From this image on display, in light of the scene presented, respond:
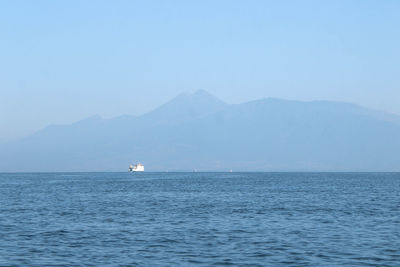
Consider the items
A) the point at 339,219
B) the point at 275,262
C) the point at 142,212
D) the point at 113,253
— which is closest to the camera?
the point at 275,262

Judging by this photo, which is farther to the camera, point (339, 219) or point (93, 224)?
point (339, 219)

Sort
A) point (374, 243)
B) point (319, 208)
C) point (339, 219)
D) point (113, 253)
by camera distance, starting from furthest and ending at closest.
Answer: point (319, 208), point (339, 219), point (374, 243), point (113, 253)

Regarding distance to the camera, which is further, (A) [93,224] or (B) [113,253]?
(A) [93,224]

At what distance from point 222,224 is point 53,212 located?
802 inches

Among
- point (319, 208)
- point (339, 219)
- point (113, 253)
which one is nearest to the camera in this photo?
point (113, 253)

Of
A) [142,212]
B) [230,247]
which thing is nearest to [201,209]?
[142,212]

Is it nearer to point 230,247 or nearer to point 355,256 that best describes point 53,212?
point 230,247

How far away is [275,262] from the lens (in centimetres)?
2956

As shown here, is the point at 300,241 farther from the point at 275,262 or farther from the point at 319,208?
the point at 319,208

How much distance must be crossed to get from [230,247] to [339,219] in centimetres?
1848

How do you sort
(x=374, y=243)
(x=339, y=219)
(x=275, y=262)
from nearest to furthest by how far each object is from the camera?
1. (x=275, y=262)
2. (x=374, y=243)
3. (x=339, y=219)

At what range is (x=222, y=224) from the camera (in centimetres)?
4509

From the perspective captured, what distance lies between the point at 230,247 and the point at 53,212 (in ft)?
93.0

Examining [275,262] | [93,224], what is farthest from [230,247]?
[93,224]
